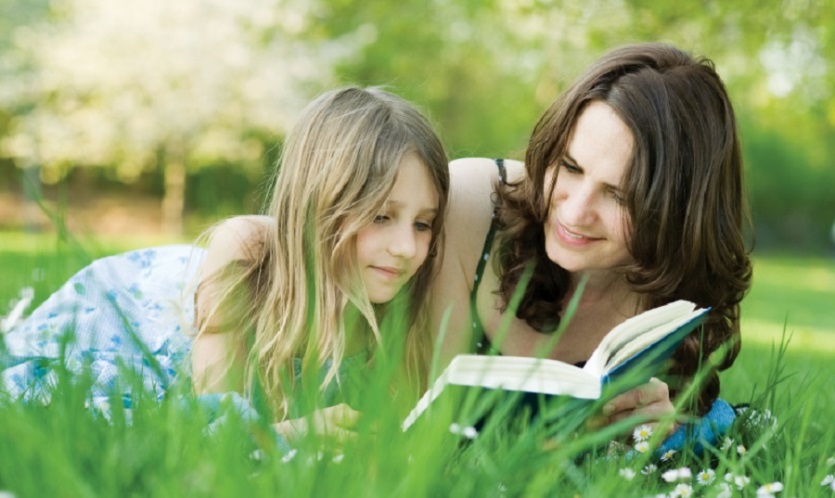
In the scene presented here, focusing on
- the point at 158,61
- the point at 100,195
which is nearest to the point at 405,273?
the point at 158,61

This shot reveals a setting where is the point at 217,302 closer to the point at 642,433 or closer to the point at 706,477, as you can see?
the point at 642,433

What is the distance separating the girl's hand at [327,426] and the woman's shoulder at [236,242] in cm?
108

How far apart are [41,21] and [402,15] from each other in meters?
10.0

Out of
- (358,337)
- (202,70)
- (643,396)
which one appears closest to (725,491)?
(643,396)

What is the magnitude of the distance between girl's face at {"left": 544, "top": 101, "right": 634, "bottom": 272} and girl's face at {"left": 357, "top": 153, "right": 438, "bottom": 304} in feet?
1.30

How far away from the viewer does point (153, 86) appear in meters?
20.8

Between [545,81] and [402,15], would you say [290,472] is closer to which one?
[402,15]

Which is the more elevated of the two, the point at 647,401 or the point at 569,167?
the point at 569,167

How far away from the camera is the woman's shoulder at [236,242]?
110 inches

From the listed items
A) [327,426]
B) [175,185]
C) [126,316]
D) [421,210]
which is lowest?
[175,185]

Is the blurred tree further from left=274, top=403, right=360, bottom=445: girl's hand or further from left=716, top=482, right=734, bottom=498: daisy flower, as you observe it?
left=716, top=482, right=734, bottom=498: daisy flower

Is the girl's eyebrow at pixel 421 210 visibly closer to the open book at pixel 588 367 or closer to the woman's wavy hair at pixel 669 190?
the woman's wavy hair at pixel 669 190

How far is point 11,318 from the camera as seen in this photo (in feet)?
9.75

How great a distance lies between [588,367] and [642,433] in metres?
0.33
